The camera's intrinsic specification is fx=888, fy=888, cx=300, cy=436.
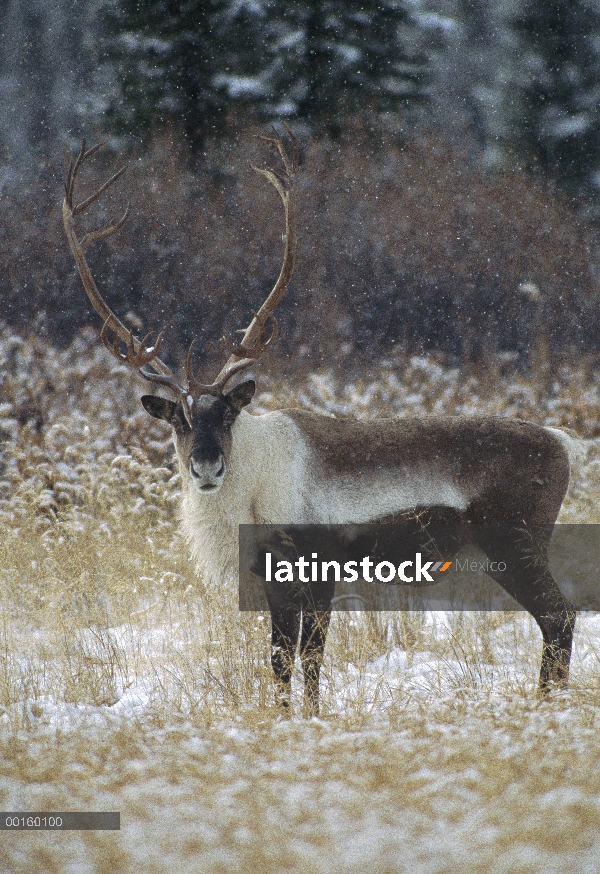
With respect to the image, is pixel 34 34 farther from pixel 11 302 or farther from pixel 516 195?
pixel 516 195

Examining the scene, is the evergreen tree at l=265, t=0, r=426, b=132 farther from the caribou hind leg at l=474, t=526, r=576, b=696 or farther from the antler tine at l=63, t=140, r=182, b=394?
the caribou hind leg at l=474, t=526, r=576, b=696

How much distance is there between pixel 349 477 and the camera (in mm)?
4398

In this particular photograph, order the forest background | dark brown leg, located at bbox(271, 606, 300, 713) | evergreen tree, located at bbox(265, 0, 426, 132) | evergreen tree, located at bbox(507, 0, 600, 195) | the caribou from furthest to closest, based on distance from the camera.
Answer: evergreen tree, located at bbox(507, 0, 600, 195) < evergreen tree, located at bbox(265, 0, 426, 132) < the forest background < the caribou < dark brown leg, located at bbox(271, 606, 300, 713)

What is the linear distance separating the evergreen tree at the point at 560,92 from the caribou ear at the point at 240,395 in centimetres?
972

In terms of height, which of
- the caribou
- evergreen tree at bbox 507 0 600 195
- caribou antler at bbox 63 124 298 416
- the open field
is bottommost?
the open field

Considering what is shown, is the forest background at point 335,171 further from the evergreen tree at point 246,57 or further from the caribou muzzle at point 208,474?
the caribou muzzle at point 208,474

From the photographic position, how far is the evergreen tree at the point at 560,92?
1255 cm

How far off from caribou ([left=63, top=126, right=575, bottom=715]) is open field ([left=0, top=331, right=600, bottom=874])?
0.33 metres

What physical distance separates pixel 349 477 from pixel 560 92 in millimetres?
10671

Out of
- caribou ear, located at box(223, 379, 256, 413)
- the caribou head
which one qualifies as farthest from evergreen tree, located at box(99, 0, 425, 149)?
caribou ear, located at box(223, 379, 256, 413)

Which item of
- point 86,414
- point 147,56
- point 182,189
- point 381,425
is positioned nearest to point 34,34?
point 147,56

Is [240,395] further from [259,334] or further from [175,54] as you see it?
[175,54]

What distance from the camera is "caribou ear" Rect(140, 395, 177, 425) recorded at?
4293 millimetres

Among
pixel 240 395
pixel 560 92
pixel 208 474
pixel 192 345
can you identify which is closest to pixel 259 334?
pixel 240 395
